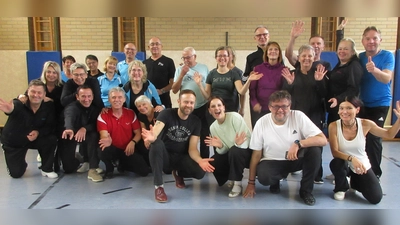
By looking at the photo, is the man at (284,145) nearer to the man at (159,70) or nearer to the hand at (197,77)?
the hand at (197,77)

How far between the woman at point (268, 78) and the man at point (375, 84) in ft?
3.16

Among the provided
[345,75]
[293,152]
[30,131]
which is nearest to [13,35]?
[30,131]

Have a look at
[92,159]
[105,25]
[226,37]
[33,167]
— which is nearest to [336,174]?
[92,159]

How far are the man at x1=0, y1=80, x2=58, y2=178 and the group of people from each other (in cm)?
1

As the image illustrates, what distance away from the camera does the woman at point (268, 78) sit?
4.38 metres

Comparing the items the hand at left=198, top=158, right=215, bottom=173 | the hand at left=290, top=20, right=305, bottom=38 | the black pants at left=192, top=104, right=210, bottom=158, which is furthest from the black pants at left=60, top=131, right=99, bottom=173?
the hand at left=290, top=20, right=305, bottom=38

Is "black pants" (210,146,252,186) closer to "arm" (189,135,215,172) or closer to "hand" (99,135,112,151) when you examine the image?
"arm" (189,135,215,172)

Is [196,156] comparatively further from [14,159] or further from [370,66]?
[14,159]

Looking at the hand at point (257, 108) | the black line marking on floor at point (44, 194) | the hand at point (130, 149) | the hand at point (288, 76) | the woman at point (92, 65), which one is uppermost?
the woman at point (92, 65)

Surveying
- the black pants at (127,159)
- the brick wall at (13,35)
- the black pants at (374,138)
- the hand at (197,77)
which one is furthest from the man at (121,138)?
the brick wall at (13,35)

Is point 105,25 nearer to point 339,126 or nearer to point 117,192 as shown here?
point 117,192

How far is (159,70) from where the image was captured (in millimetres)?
5289

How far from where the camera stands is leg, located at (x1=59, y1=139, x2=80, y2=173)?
195 inches

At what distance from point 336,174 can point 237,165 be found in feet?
3.70
